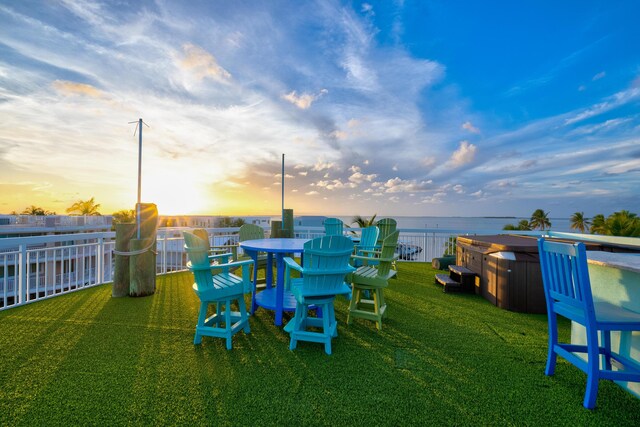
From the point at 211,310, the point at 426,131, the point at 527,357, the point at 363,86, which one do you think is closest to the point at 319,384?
the point at 527,357

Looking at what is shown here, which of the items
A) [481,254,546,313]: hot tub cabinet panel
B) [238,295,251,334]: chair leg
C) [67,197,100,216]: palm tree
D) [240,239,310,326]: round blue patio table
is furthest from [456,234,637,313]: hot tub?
[67,197,100,216]: palm tree

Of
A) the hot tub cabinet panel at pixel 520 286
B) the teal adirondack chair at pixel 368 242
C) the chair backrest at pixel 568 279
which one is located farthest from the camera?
the teal adirondack chair at pixel 368 242

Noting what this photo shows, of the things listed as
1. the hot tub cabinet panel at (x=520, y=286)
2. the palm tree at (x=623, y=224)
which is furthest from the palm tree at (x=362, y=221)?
the palm tree at (x=623, y=224)

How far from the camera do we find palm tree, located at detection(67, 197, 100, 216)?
1798cm

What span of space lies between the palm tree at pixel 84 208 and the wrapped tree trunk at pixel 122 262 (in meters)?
18.6

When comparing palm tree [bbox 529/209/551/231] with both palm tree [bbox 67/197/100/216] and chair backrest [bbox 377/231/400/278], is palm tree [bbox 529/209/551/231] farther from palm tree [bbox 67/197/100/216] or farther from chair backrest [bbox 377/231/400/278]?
palm tree [bbox 67/197/100/216]

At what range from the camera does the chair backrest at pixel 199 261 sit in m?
2.42

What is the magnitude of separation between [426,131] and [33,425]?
8596 millimetres

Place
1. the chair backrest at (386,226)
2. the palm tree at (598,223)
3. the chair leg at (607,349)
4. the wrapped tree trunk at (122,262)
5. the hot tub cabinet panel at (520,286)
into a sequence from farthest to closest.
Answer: the palm tree at (598,223) → the chair backrest at (386,226) → the wrapped tree trunk at (122,262) → the hot tub cabinet panel at (520,286) → the chair leg at (607,349)

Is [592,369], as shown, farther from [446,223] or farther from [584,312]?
[446,223]

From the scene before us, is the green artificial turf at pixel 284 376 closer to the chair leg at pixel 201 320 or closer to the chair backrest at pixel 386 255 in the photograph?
the chair leg at pixel 201 320

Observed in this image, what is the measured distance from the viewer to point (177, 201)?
7141mm

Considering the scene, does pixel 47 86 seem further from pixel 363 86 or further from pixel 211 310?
pixel 363 86

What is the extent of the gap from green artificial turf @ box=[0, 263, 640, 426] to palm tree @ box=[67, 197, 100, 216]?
1966cm
